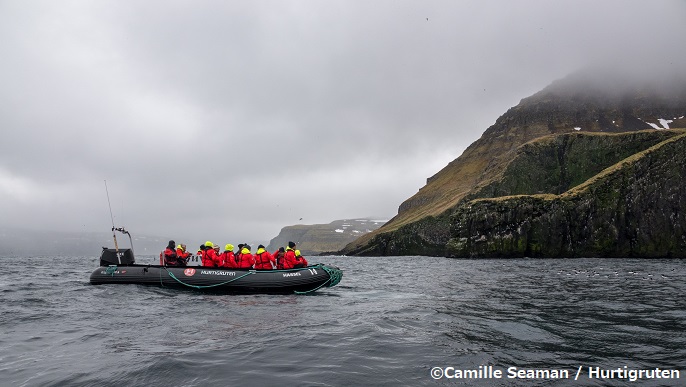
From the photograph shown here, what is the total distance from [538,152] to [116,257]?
122 meters

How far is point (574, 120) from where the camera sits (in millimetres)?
175250

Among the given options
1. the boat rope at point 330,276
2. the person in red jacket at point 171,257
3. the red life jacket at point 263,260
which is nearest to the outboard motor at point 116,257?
the person in red jacket at point 171,257

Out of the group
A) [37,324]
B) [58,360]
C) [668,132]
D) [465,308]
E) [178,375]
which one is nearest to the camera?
[178,375]

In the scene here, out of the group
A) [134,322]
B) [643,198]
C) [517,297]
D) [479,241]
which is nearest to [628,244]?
[643,198]

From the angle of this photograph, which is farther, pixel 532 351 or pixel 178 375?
pixel 532 351

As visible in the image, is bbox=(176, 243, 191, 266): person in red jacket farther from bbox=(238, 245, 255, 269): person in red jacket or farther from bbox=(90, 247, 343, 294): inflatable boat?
bbox=(238, 245, 255, 269): person in red jacket

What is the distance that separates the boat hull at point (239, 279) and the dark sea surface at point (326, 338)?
823 mm

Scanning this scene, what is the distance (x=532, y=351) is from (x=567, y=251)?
275 ft

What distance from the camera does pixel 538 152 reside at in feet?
403

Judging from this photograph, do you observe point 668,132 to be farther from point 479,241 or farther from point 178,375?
point 178,375

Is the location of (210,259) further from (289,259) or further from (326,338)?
(326,338)

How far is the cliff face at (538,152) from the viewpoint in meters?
116

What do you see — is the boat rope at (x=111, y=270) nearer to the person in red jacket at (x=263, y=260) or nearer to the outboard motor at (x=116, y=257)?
the outboard motor at (x=116, y=257)

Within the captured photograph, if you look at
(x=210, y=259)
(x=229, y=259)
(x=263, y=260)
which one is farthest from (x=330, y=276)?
(x=210, y=259)
